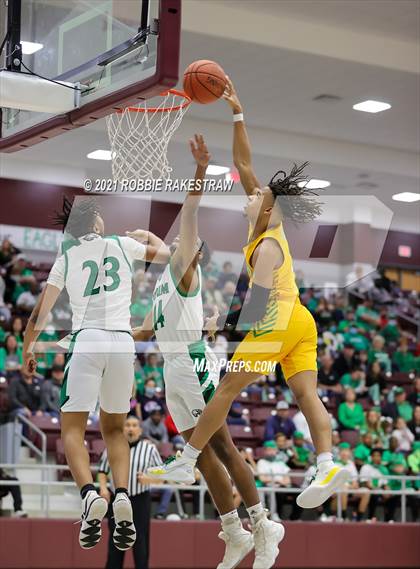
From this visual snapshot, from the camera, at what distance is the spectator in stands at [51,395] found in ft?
44.5

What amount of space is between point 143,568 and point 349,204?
9915 mm

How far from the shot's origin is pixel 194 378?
21.9ft

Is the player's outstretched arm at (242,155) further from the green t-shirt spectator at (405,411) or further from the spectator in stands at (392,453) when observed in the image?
the green t-shirt spectator at (405,411)

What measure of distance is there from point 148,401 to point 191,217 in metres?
7.52

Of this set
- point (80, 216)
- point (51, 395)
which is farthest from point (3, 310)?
point (80, 216)

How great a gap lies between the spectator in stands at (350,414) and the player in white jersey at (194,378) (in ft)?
28.0

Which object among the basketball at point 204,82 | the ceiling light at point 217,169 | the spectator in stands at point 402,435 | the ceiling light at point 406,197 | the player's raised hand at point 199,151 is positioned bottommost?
the spectator in stands at point 402,435

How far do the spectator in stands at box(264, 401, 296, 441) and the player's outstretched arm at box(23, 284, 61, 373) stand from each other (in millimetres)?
7451

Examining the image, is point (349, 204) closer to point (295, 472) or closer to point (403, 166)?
point (403, 166)

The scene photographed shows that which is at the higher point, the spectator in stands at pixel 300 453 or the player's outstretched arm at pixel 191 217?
the player's outstretched arm at pixel 191 217

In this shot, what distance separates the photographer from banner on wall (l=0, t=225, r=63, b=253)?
17672 mm

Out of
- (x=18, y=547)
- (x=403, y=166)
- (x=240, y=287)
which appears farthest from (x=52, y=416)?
(x=403, y=166)

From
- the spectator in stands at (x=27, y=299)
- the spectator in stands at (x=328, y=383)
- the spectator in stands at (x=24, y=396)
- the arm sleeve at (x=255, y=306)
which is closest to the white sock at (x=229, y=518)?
the arm sleeve at (x=255, y=306)

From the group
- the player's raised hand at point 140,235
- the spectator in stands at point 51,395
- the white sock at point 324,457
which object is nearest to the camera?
the white sock at point 324,457
